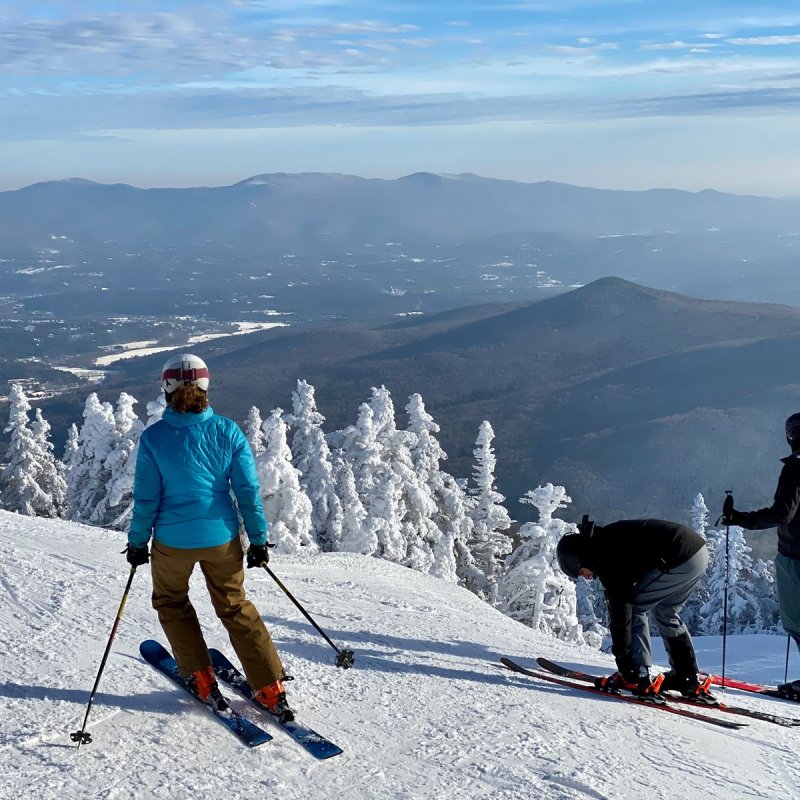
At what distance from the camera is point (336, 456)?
1230 inches

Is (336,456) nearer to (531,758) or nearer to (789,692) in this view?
(789,692)

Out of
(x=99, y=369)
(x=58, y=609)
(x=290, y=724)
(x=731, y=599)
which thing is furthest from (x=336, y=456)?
(x=99, y=369)

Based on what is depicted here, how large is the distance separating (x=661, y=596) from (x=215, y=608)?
3810 millimetres

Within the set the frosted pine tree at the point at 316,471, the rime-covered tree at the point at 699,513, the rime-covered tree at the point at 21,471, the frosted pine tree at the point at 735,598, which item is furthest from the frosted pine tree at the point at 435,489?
the rime-covered tree at the point at 699,513

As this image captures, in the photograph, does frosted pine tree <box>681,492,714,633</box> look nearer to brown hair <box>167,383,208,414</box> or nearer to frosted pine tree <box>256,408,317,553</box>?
frosted pine tree <box>256,408,317,553</box>

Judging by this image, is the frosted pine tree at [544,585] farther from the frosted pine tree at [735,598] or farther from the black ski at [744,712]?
the black ski at [744,712]

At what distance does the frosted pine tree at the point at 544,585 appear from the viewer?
24797 millimetres

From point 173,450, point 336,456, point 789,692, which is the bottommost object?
point 336,456

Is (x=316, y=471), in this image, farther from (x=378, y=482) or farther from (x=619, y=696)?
(x=619, y=696)

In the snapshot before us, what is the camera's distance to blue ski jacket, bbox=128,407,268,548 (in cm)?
551

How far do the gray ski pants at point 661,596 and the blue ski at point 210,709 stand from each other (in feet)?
11.2

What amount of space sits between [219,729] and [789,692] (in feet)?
19.7

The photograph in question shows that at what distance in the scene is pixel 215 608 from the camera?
5.89 metres

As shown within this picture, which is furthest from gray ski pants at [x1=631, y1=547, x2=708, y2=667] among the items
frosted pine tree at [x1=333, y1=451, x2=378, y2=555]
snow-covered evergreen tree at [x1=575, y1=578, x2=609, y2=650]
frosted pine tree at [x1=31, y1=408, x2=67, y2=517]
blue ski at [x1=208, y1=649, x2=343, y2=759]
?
frosted pine tree at [x1=31, y1=408, x2=67, y2=517]
